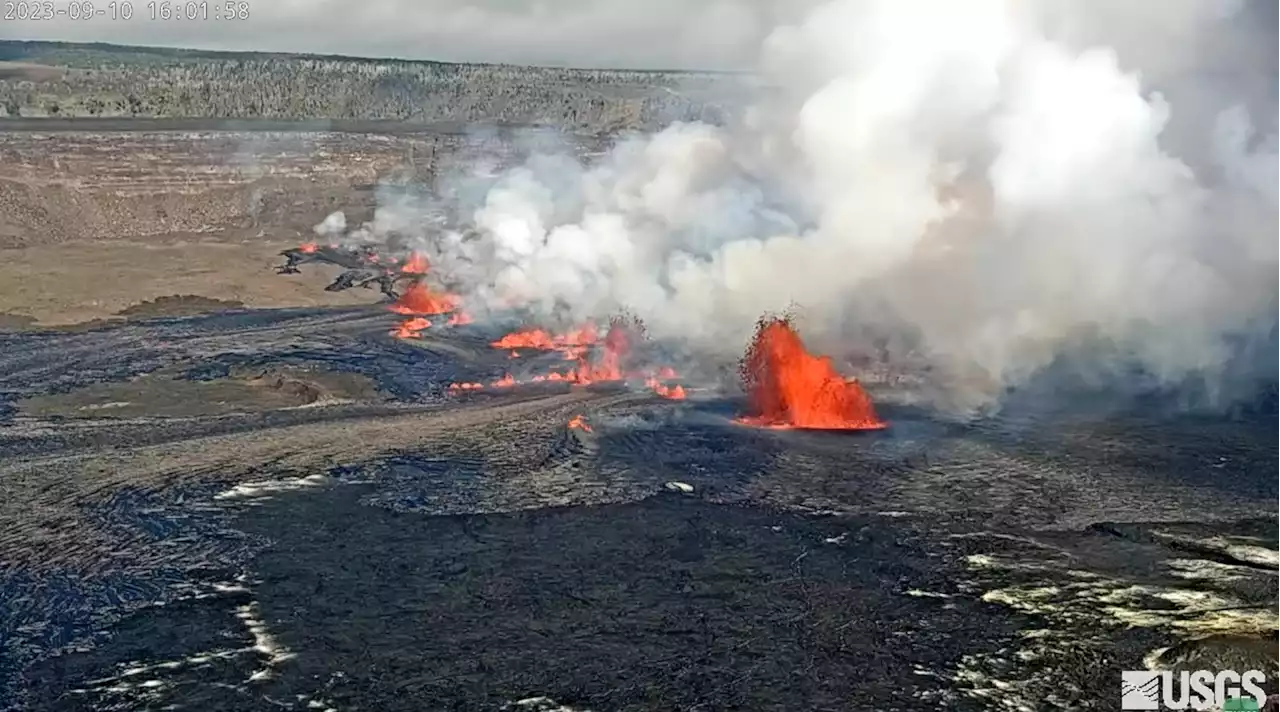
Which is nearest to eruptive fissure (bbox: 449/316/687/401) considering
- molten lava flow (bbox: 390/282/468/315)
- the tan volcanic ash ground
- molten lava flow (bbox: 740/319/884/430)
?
molten lava flow (bbox: 740/319/884/430)

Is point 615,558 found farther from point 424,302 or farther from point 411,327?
point 424,302

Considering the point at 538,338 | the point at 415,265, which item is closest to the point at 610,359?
the point at 538,338

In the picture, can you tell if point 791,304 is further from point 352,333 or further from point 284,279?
point 284,279

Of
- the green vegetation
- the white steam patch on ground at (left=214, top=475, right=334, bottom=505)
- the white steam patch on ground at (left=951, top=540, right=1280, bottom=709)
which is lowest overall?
the white steam patch on ground at (left=951, top=540, right=1280, bottom=709)

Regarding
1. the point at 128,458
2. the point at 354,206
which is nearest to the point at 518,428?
→ the point at 128,458

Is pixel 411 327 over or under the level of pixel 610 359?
over

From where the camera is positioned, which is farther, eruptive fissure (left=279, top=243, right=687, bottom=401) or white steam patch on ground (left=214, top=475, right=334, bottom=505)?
eruptive fissure (left=279, top=243, right=687, bottom=401)

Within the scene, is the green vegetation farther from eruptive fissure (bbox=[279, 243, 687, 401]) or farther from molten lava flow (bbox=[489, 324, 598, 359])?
molten lava flow (bbox=[489, 324, 598, 359])
